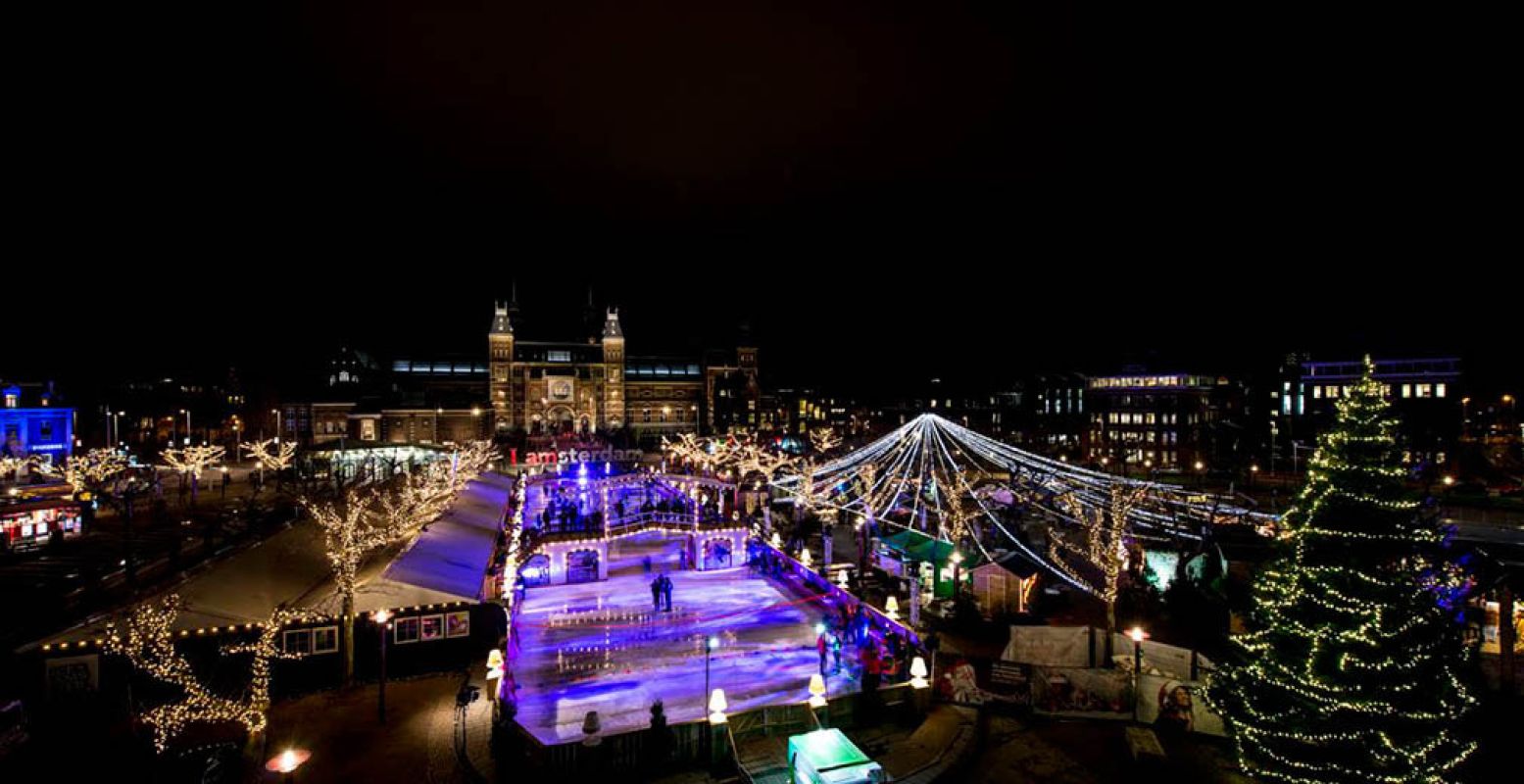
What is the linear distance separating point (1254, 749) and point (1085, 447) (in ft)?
208

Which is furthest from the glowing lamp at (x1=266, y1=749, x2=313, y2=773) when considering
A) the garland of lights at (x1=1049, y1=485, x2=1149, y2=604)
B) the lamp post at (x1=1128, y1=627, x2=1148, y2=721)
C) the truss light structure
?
the truss light structure

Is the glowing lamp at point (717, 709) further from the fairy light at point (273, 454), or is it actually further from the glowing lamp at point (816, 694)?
the fairy light at point (273, 454)

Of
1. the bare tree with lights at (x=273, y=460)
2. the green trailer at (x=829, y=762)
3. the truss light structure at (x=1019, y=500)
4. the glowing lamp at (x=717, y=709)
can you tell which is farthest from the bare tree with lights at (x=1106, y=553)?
the bare tree with lights at (x=273, y=460)

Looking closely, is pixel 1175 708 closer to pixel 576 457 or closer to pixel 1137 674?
pixel 1137 674

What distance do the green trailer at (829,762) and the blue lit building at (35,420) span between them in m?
45.2

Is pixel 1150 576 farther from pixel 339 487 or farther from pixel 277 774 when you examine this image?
pixel 339 487

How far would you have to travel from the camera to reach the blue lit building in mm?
36188

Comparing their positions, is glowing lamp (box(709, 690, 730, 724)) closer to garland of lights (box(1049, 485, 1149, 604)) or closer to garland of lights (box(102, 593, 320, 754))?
garland of lights (box(102, 593, 320, 754))

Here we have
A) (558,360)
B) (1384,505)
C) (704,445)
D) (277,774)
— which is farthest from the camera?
(558,360)

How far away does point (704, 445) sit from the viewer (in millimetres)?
59656

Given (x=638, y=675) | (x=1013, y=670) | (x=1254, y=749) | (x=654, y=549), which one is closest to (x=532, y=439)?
(x=654, y=549)

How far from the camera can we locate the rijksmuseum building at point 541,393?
66.4m

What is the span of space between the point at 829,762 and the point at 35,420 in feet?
163

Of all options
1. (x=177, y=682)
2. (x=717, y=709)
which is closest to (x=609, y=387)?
(x=177, y=682)
